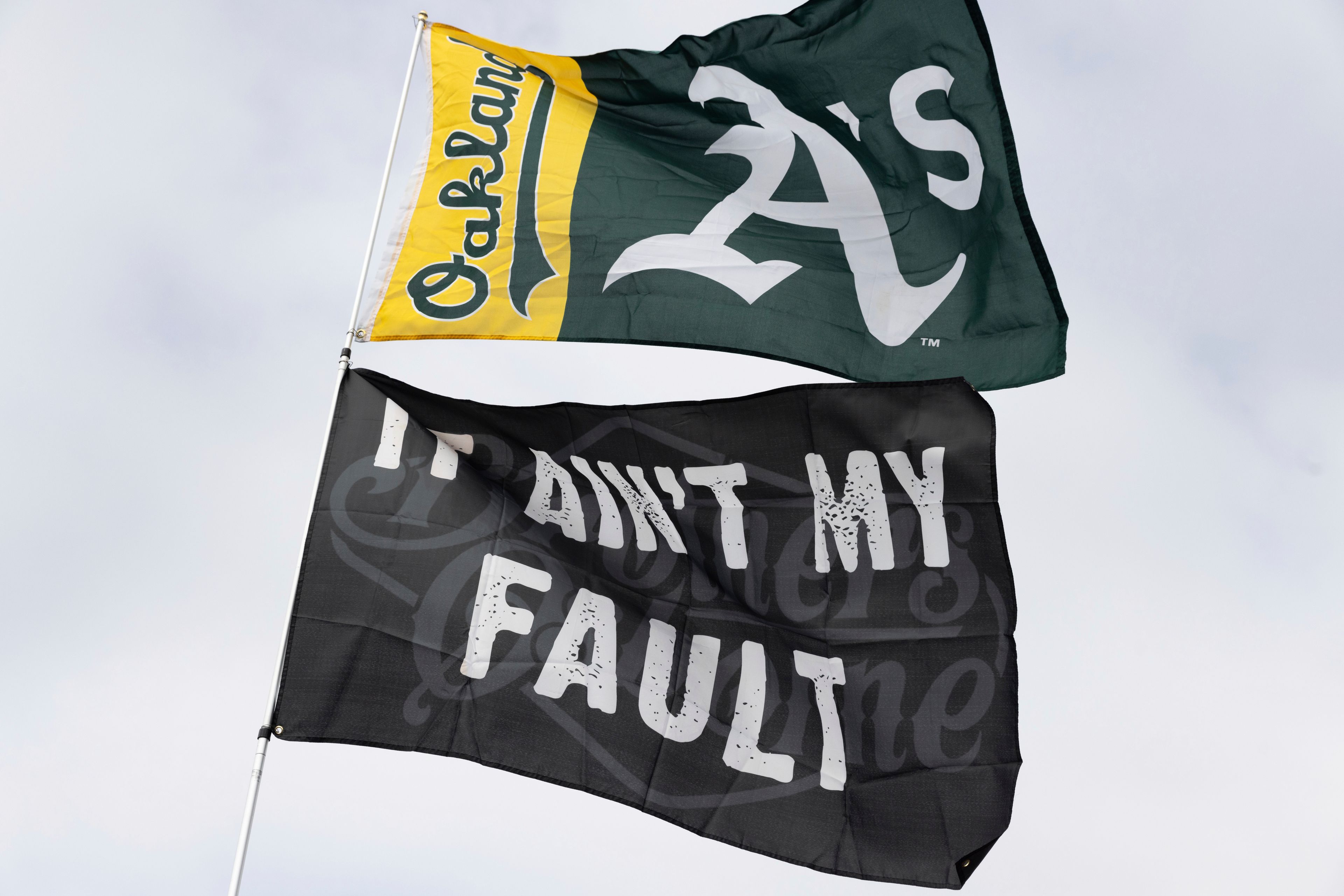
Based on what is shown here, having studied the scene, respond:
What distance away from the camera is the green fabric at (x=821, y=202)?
32.7 feet

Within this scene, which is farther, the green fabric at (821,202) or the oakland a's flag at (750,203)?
the green fabric at (821,202)

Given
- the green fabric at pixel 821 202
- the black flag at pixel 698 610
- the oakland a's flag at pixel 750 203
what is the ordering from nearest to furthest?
the black flag at pixel 698 610 → the oakland a's flag at pixel 750 203 → the green fabric at pixel 821 202

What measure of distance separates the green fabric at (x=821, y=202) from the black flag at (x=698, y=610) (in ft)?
2.68

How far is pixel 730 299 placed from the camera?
33.2 ft

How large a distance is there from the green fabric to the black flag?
82cm

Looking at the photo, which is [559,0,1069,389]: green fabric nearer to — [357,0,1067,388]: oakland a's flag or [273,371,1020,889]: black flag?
[357,0,1067,388]: oakland a's flag

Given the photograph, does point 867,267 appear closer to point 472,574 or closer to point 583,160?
point 583,160

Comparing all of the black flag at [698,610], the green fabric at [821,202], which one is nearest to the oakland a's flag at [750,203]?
the green fabric at [821,202]

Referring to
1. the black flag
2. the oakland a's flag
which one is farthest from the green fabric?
the black flag

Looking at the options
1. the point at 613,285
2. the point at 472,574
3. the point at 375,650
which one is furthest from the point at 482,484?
the point at 613,285

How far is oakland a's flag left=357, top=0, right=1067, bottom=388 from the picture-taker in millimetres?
9523

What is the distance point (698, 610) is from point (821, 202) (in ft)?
12.9

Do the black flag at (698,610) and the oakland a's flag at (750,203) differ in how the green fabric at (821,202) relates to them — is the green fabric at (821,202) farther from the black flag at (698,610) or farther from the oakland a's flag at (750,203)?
the black flag at (698,610)

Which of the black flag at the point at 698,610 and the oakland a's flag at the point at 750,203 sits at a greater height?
the oakland a's flag at the point at 750,203
